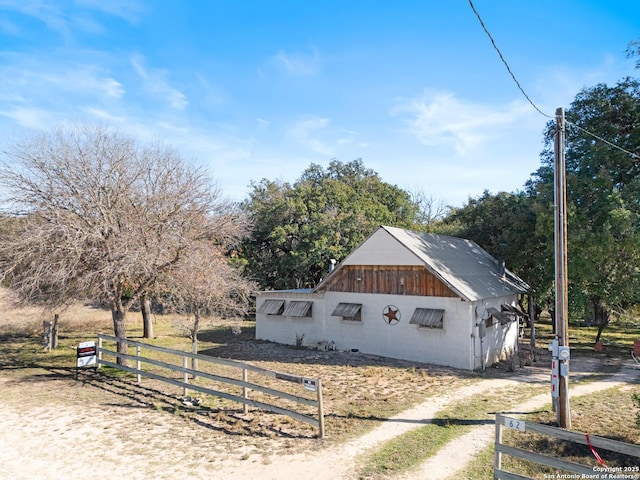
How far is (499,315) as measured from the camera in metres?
18.1

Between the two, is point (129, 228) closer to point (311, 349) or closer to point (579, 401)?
point (311, 349)

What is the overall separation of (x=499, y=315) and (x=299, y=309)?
9606 millimetres

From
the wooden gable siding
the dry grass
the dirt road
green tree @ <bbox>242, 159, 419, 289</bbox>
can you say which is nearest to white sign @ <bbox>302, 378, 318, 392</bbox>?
the dry grass

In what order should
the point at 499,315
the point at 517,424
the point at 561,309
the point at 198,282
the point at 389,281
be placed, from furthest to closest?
1. the point at 389,281
2. the point at 499,315
3. the point at 198,282
4. the point at 561,309
5. the point at 517,424

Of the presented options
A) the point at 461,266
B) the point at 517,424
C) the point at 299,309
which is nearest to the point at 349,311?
the point at 299,309

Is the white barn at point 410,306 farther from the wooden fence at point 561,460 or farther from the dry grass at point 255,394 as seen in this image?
the wooden fence at point 561,460

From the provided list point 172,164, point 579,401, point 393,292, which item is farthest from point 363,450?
point 172,164

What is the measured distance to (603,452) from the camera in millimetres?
8422

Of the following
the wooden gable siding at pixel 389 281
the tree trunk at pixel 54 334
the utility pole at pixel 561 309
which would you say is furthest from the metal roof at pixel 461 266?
the tree trunk at pixel 54 334

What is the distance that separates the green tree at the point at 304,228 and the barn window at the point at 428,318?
12.6m

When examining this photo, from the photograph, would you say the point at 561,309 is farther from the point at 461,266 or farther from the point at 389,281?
the point at 461,266

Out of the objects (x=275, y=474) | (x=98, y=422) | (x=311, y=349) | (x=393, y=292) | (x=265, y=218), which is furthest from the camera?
(x=265, y=218)

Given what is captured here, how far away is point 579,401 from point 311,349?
39.5 feet

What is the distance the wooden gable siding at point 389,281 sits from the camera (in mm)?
18062
